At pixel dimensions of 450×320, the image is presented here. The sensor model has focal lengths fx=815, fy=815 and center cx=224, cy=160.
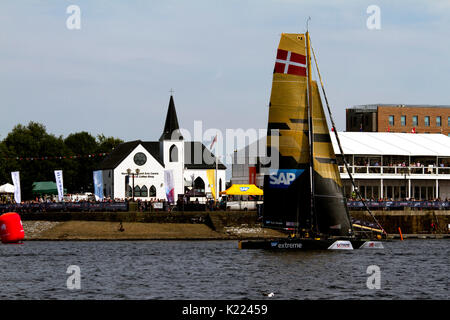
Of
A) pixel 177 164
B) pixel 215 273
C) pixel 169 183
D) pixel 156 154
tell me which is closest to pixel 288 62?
pixel 215 273

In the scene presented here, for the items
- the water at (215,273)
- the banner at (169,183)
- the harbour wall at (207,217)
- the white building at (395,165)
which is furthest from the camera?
the white building at (395,165)

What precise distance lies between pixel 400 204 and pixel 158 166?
130ft

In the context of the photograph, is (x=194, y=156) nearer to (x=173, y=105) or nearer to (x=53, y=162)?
(x=173, y=105)

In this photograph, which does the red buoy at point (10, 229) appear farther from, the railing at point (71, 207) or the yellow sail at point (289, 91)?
the yellow sail at point (289, 91)

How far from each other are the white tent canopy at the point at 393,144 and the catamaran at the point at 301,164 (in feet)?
120

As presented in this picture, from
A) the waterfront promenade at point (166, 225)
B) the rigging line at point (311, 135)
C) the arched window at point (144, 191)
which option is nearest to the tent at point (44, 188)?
the arched window at point (144, 191)

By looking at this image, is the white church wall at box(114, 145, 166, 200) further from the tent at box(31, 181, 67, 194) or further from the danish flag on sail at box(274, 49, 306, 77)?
the danish flag on sail at box(274, 49, 306, 77)

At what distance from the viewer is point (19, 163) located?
401 ft

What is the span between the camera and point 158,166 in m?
110

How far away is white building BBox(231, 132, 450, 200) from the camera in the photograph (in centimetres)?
8875

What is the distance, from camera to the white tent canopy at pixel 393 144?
89.8 meters

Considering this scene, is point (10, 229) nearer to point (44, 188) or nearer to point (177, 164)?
point (177, 164)

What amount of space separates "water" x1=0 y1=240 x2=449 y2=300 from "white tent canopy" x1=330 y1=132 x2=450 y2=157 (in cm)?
2685

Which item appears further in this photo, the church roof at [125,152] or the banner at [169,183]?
the church roof at [125,152]
